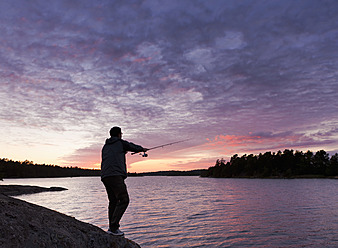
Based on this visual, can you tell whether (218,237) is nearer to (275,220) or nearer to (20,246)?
(275,220)

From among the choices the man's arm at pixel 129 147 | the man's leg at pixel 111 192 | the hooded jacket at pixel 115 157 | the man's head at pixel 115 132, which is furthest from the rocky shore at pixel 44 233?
the man's head at pixel 115 132

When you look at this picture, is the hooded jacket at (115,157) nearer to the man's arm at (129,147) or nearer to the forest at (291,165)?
the man's arm at (129,147)

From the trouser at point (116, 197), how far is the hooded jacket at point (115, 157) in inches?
6.8

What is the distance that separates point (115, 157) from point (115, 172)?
415mm

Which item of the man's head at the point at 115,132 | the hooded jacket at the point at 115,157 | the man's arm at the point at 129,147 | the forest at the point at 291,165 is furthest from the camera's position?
the forest at the point at 291,165

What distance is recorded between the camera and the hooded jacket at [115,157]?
24.0 feet

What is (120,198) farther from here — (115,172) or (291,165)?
(291,165)

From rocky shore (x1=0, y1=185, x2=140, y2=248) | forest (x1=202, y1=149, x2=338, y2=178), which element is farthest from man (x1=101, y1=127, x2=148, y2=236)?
forest (x1=202, y1=149, x2=338, y2=178)

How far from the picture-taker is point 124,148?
7.57 metres

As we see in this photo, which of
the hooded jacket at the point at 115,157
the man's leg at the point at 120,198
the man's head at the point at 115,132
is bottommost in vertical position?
the man's leg at the point at 120,198

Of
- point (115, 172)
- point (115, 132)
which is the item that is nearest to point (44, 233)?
point (115, 172)

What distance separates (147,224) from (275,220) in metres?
10.8

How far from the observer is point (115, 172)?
7.29 m

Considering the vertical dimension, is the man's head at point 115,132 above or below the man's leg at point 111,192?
above
